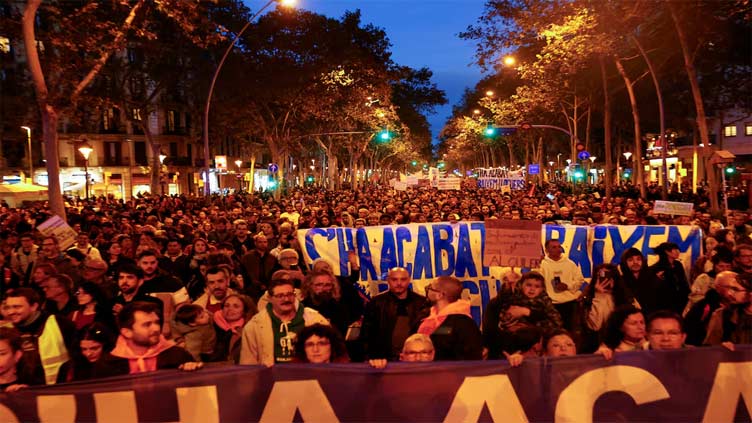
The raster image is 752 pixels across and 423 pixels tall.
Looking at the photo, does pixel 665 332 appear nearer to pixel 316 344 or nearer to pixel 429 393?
pixel 429 393

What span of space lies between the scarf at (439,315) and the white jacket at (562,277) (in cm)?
223

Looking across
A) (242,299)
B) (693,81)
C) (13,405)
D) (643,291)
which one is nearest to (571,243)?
(643,291)

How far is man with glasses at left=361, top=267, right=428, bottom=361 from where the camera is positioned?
227 inches

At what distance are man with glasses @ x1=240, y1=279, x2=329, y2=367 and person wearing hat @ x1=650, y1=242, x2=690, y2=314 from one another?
13.2ft

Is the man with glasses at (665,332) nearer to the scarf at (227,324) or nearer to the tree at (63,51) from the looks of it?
the scarf at (227,324)

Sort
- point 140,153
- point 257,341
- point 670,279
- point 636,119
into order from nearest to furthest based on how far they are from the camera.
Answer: point 257,341 → point 670,279 → point 636,119 → point 140,153

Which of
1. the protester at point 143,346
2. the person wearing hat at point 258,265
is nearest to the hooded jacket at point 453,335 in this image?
the protester at point 143,346

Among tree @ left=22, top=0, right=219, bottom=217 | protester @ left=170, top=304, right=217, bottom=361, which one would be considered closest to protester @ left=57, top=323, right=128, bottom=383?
protester @ left=170, top=304, right=217, bottom=361

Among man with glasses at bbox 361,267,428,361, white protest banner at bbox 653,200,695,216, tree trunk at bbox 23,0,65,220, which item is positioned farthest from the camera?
tree trunk at bbox 23,0,65,220

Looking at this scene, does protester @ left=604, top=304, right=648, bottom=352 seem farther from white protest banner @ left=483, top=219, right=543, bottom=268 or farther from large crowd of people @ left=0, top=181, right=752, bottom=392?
white protest banner @ left=483, top=219, right=543, bottom=268

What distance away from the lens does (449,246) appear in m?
8.57

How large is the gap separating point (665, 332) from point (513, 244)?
296 cm

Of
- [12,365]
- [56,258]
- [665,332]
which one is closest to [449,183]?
[56,258]

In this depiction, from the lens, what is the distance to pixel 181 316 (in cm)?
545
